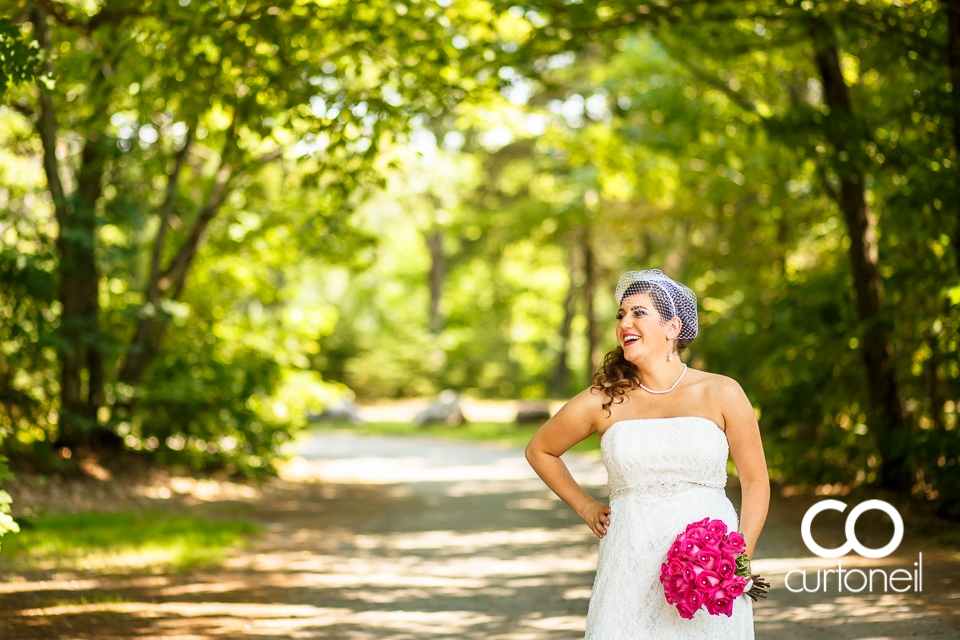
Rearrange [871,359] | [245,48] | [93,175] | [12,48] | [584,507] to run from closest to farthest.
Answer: [584,507] < [12,48] < [245,48] < [871,359] < [93,175]

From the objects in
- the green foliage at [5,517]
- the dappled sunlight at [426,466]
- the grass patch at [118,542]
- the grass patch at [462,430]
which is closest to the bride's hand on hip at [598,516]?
the green foliage at [5,517]

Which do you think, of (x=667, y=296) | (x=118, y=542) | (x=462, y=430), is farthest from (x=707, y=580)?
(x=462, y=430)

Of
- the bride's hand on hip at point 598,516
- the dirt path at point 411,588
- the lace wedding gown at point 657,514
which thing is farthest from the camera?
the dirt path at point 411,588

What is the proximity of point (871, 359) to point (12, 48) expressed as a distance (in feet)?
33.2

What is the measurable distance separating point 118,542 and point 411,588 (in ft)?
11.5

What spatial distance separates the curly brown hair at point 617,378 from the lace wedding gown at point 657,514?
0.40 ft

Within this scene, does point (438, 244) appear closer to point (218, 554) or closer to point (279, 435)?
point (279, 435)

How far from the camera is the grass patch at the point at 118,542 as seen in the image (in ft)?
32.0

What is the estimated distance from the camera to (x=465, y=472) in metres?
20.5

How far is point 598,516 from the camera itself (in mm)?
4484

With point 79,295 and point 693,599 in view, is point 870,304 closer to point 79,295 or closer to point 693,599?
point 693,599

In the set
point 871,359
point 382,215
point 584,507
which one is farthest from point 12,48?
point 382,215

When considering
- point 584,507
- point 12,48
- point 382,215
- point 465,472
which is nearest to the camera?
point 584,507

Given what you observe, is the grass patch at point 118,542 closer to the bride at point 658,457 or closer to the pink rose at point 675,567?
the bride at point 658,457
